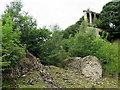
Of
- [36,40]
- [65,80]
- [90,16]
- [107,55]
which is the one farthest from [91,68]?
[90,16]

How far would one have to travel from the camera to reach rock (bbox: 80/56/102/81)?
1669cm

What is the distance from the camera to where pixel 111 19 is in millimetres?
25094

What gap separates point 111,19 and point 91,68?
9069 millimetres

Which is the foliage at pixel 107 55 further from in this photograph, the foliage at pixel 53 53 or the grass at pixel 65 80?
the foliage at pixel 53 53

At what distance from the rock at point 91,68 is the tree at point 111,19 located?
8.02 metres

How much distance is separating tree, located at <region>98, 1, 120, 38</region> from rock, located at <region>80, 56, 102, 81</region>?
8019 mm

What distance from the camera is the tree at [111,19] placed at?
24872 millimetres

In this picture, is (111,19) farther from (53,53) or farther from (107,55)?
(53,53)

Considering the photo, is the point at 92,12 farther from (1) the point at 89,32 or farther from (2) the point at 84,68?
(2) the point at 84,68

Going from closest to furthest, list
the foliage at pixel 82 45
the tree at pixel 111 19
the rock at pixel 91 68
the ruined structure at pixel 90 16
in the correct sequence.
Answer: the rock at pixel 91 68 → the foliage at pixel 82 45 → the tree at pixel 111 19 → the ruined structure at pixel 90 16

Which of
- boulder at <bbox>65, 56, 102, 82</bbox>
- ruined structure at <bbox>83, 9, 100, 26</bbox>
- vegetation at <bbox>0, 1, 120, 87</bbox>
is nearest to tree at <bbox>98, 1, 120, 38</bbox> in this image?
ruined structure at <bbox>83, 9, 100, 26</bbox>

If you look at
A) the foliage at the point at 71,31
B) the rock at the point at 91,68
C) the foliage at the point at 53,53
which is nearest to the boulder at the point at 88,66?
the rock at the point at 91,68

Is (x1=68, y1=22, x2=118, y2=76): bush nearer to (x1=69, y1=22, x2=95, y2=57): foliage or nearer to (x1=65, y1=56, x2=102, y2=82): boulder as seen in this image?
(x1=69, y1=22, x2=95, y2=57): foliage

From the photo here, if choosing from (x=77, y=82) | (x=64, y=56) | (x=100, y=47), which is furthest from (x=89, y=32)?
(x=77, y=82)
